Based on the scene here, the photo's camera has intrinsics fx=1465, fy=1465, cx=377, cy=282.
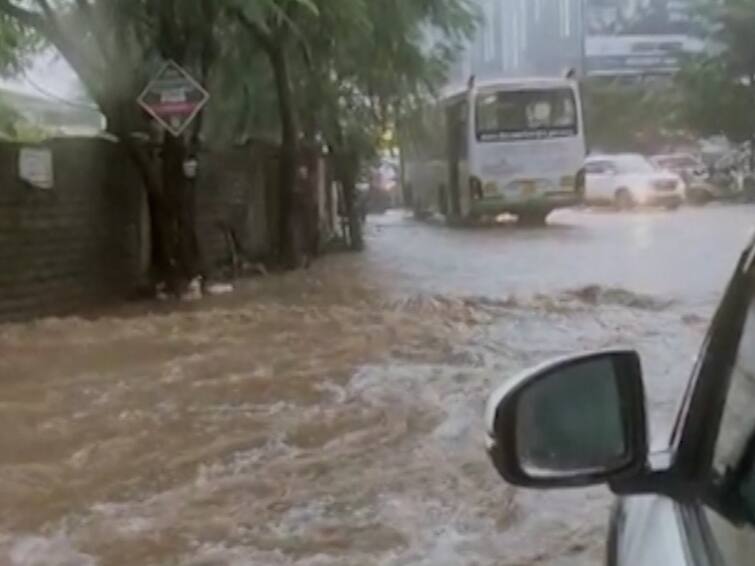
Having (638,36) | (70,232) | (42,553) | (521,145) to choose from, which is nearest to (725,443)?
(42,553)

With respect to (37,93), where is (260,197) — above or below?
below

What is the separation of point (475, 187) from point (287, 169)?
27.5 feet

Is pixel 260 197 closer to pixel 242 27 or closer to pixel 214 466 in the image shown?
pixel 242 27

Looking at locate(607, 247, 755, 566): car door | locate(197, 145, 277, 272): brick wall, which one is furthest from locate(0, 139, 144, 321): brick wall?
locate(607, 247, 755, 566): car door

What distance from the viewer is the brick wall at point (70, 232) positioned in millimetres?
11336

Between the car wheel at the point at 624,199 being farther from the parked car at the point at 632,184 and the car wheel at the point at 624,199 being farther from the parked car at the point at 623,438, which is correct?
the parked car at the point at 623,438

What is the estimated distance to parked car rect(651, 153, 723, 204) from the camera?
98.6ft

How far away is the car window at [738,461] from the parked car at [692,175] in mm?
28675

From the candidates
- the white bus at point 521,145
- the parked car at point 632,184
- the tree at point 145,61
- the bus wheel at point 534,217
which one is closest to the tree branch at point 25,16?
the tree at point 145,61

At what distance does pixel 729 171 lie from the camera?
30.5 metres

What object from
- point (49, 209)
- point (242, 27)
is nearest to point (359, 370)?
point (49, 209)

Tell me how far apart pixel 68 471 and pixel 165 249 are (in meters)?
6.69

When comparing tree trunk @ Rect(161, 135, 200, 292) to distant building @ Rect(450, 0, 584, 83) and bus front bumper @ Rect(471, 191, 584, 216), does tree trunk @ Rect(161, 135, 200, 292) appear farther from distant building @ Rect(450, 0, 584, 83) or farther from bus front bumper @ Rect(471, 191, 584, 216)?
distant building @ Rect(450, 0, 584, 83)

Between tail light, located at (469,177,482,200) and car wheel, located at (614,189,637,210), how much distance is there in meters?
5.69
